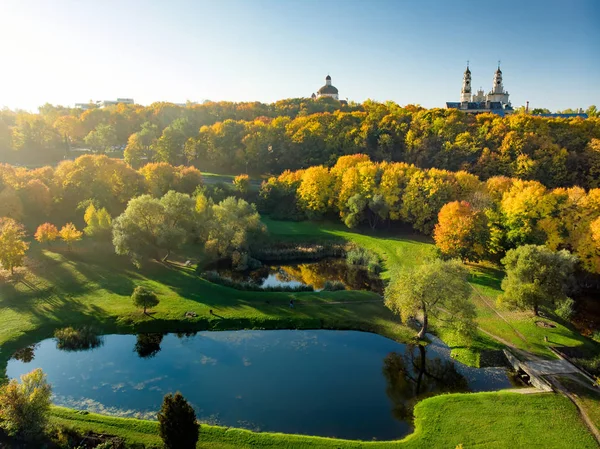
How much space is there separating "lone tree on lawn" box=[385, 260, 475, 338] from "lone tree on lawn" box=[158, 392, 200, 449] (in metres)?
18.6

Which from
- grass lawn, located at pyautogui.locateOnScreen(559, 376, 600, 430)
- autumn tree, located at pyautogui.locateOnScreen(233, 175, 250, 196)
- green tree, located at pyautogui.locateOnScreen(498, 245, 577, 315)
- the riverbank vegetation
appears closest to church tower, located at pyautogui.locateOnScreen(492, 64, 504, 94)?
the riverbank vegetation

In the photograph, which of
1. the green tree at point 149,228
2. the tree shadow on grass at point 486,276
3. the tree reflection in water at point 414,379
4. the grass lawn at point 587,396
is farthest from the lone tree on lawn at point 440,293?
the green tree at point 149,228

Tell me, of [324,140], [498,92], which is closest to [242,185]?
[324,140]

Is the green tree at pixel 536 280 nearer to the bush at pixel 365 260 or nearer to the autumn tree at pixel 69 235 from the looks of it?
the bush at pixel 365 260

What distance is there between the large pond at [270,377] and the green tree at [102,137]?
2909 inches

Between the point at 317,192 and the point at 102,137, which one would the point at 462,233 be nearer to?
the point at 317,192

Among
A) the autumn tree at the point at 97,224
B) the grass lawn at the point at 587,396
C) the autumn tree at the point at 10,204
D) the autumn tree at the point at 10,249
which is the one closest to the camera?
the grass lawn at the point at 587,396

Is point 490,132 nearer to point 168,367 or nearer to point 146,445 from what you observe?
point 168,367

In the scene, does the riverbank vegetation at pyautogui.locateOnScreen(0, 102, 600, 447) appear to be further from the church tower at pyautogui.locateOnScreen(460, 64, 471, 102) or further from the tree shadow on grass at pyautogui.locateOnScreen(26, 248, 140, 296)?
the church tower at pyautogui.locateOnScreen(460, 64, 471, 102)

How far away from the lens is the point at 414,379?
98.4ft

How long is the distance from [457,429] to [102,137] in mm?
96959

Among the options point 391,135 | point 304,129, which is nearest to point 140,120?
point 304,129

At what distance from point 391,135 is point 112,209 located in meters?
59.6

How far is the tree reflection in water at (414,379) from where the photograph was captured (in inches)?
1080
